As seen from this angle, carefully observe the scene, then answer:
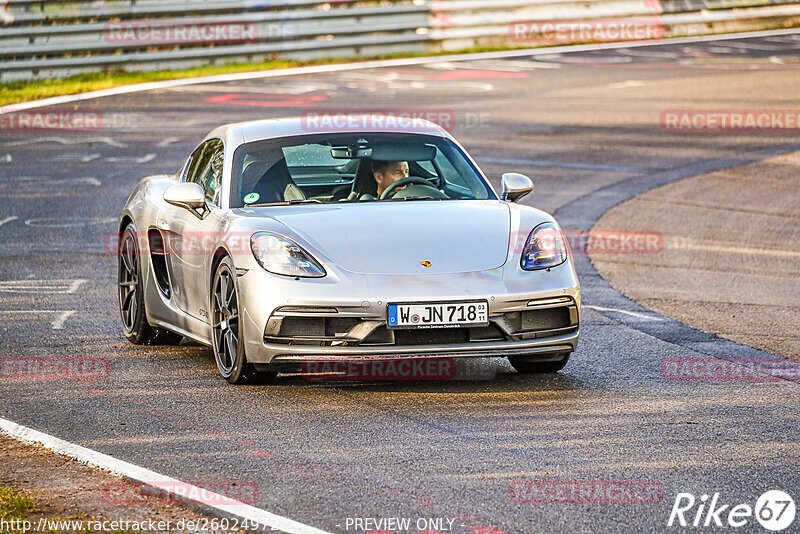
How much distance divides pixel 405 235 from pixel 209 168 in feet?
6.20

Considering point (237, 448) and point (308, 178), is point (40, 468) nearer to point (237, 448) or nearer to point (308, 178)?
point (237, 448)

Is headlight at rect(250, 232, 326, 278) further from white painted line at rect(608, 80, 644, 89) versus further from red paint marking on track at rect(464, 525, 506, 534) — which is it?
white painted line at rect(608, 80, 644, 89)

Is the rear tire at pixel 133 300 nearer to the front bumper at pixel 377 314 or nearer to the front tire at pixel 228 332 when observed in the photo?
the front tire at pixel 228 332

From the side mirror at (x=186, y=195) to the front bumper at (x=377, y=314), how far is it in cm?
86

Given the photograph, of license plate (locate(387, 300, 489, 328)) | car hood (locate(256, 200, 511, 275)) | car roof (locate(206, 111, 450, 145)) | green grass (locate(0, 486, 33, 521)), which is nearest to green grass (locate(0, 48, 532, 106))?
car roof (locate(206, 111, 450, 145))

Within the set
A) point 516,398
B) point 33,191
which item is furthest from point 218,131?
point 33,191

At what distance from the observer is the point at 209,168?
8922 millimetres

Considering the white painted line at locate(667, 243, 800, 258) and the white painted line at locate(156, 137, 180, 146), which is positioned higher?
the white painted line at locate(667, 243, 800, 258)

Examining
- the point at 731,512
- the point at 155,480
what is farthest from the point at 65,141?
the point at 731,512

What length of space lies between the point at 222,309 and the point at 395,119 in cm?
196

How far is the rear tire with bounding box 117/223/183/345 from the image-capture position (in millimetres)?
9172

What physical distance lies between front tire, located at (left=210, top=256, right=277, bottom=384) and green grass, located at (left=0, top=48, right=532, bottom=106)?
16.9 m

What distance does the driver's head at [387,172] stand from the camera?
27.9 feet

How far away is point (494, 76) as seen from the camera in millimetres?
27797
